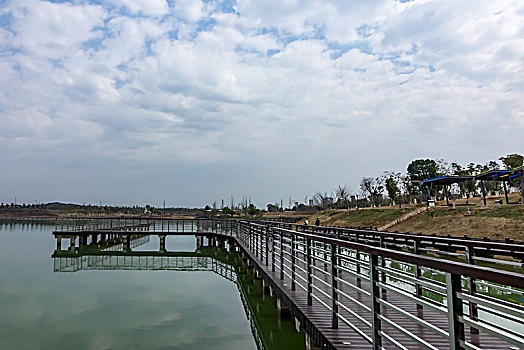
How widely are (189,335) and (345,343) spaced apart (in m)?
4.60

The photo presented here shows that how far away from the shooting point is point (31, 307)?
9.95 meters

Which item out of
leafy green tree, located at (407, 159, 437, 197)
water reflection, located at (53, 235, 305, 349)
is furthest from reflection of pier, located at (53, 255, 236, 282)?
leafy green tree, located at (407, 159, 437, 197)

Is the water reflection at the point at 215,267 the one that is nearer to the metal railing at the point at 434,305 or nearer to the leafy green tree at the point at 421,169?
the metal railing at the point at 434,305

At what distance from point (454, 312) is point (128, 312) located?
8.61 metres

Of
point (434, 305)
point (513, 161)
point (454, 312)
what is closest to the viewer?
point (454, 312)

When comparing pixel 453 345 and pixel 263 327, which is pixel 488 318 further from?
pixel 453 345

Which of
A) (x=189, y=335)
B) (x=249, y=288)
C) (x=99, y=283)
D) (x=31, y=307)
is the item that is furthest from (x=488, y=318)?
(x=99, y=283)

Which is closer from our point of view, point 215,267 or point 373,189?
point 215,267

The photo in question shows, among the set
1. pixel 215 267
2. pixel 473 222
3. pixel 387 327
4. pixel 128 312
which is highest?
pixel 387 327

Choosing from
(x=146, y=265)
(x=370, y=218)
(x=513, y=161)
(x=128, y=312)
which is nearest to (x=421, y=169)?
(x=513, y=161)

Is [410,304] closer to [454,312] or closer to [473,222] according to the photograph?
[454,312]

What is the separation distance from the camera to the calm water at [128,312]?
23.8ft

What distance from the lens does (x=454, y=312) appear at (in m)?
2.31

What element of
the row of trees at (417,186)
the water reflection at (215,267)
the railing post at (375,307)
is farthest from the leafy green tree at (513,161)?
the railing post at (375,307)
